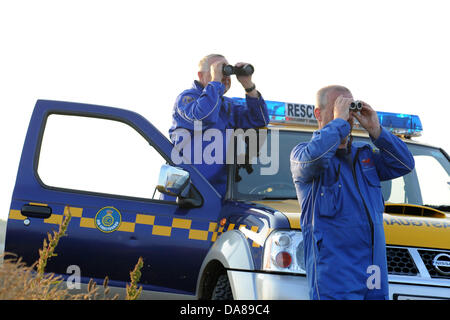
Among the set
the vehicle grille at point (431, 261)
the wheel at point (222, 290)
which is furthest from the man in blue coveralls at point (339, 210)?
the wheel at point (222, 290)

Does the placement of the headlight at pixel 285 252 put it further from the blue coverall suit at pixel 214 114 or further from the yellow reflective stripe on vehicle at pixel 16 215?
the yellow reflective stripe on vehicle at pixel 16 215

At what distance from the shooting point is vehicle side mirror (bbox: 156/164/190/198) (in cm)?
368

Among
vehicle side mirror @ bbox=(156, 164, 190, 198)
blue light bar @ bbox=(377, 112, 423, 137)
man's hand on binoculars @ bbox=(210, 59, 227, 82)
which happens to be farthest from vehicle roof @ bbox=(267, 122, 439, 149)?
vehicle side mirror @ bbox=(156, 164, 190, 198)

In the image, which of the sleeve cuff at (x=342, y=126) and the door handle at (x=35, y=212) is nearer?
the sleeve cuff at (x=342, y=126)

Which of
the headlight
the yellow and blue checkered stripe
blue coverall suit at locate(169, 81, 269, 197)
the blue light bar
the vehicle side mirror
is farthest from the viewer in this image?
the blue light bar

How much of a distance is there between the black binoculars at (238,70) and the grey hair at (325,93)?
1.58 metres

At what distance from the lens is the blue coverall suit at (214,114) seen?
434 cm

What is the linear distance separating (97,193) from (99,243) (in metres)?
0.33

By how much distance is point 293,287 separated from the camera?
3234mm

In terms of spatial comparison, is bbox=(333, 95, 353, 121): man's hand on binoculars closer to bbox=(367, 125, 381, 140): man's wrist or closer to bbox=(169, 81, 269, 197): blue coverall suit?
bbox=(367, 125, 381, 140): man's wrist

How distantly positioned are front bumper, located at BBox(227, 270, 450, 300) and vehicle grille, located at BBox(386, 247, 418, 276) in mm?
51
